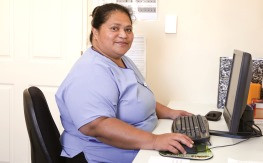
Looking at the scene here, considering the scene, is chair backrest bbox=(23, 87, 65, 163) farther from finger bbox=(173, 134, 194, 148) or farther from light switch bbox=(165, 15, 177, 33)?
light switch bbox=(165, 15, 177, 33)

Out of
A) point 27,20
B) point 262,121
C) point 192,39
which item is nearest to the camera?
point 262,121

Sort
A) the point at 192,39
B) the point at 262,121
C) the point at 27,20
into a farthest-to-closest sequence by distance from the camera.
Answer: the point at 27,20 → the point at 192,39 → the point at 262,121

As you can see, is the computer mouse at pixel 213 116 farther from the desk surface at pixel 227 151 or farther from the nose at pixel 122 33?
the nose at pixel 122 33

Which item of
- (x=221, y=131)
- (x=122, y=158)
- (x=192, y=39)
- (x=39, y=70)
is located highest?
(x=192, y=39)

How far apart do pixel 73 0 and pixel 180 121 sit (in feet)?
4.54

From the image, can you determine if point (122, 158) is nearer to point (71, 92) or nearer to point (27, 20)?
point (71, 92)

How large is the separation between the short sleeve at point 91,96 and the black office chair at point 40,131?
0.12 m

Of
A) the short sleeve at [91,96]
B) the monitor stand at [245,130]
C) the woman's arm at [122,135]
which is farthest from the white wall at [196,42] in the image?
the woman's arm at [122,135]

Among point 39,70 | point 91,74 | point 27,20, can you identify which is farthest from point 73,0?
point 91,74

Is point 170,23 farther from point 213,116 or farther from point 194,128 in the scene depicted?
point 194,128

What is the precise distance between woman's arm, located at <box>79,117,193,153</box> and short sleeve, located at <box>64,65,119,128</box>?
0.10 feet

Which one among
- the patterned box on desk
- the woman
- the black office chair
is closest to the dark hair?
the woman

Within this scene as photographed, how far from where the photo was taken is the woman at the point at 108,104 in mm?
1319

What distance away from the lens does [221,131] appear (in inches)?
59.9
